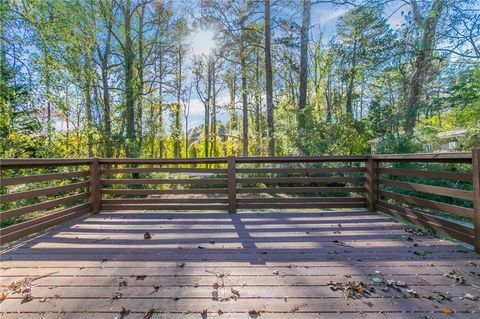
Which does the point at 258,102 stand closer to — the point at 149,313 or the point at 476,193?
the point at 476,193

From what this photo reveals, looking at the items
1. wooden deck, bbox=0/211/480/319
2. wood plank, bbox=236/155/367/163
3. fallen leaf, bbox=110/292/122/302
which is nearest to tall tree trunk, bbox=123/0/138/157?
wood plank, bbox=236/155/367/163

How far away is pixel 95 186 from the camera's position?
4.14 metres

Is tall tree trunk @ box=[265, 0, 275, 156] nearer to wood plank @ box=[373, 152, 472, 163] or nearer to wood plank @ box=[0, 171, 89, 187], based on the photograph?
wood plank @ box=[373, 152, 472, 163]

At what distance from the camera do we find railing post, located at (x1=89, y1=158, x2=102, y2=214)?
4.11m

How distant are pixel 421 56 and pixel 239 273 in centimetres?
659

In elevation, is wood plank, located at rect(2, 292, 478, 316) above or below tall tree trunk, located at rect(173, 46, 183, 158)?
below

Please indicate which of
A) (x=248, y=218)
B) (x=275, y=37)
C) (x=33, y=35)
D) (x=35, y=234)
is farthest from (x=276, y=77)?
(x=35, y=234)

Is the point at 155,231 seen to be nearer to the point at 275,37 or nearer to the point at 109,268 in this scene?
the point at 109,268

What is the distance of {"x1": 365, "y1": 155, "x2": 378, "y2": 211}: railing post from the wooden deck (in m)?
0.77

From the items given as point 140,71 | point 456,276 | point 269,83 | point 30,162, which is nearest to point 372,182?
point 456,276

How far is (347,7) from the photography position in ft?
23.2

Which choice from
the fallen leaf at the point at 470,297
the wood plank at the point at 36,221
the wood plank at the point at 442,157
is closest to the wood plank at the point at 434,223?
the wood plank at the point at 442,157

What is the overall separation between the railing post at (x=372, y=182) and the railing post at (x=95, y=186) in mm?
4532

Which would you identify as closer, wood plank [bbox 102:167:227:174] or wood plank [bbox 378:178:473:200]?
wood plank [bbox 378:178:473:200]
